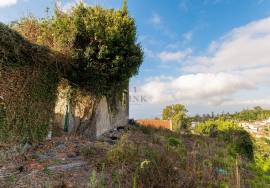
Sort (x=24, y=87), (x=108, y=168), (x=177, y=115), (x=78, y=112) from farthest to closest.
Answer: (x=177, y=115) < (x=78, y=112) < (x=24, y=87) < (x=108, y=168)

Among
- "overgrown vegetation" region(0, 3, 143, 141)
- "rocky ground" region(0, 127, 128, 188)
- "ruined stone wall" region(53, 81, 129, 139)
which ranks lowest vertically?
"rocky ground" region(0, 127, 128, 188)

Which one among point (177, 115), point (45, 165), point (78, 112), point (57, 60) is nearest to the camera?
point (45, 165)

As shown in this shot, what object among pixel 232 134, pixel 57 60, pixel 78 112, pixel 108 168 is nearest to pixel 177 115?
pixel 232 134

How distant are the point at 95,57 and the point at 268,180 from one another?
21.3 feet

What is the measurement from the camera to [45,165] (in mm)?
6035

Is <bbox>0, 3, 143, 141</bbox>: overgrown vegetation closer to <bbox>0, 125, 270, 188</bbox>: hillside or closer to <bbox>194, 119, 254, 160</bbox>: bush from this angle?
Result: <bbox>0, 125, 270, 188</bbox>: hillside

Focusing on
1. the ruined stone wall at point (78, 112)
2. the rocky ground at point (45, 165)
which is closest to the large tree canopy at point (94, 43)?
the ruined stone wall at point (78, 112)

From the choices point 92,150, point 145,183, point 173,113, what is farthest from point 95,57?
point 173,113

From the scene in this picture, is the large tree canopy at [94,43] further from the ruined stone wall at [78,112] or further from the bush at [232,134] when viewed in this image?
the bush at [232,134]

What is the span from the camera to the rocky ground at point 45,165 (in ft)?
16.7

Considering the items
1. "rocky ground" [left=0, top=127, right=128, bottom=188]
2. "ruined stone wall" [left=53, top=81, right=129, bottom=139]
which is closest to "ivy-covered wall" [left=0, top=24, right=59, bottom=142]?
"rocky ground" [left=0, top=127, right=128, bottom=188]

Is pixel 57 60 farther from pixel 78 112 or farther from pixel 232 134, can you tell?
pixel 232 134

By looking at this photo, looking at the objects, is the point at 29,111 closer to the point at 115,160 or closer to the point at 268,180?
the point at 115,160

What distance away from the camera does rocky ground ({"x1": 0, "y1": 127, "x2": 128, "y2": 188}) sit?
510 centimetres
